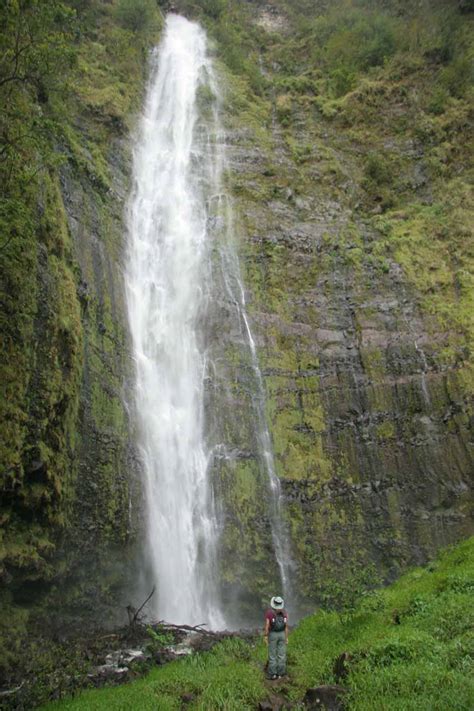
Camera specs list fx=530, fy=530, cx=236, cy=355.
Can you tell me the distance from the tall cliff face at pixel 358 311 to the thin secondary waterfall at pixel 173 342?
3.48 feet

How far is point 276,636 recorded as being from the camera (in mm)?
7793

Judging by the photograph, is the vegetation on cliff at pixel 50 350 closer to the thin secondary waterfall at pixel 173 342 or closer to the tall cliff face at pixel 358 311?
the thin secondary waterfall at pixel 173 342

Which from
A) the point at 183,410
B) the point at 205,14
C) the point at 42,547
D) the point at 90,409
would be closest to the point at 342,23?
the point at 205,14

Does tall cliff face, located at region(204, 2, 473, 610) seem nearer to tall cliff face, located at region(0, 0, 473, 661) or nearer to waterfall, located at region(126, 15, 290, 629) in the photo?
tall cliff face, located at region(0, 0, 473, 661)

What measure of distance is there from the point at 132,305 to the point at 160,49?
1969 cm

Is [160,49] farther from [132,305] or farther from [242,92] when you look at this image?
[132,305]

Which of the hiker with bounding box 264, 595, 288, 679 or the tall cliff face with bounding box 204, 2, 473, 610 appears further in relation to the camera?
the tall cliff face with bounding box 204, 2, 473, 610

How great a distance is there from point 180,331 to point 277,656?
11.5 m

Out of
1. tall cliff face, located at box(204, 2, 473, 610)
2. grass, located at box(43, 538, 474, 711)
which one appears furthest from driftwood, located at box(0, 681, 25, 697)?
tall cliff face, located at box(204, 2, 473, 610)

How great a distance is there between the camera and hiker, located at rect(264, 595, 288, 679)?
25.4ft

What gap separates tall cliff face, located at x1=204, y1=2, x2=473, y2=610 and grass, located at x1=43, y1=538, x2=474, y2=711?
126 cm

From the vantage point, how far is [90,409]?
13.3m

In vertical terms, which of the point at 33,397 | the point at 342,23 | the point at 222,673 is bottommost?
the point at 222,673

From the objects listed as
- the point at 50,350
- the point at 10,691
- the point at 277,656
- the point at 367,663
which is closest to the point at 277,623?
the point at 277,656
